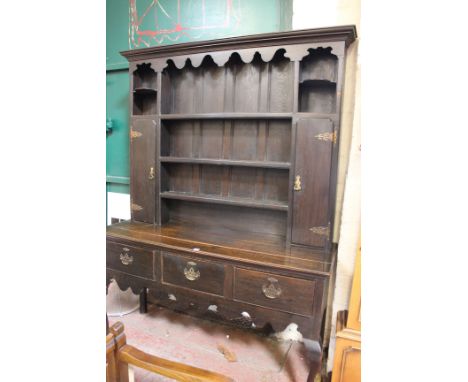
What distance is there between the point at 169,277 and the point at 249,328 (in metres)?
0.77

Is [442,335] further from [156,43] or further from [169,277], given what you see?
[156,43]

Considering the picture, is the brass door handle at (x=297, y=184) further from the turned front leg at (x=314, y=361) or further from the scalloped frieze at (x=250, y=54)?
the turned front leg at (x=314, y=361)

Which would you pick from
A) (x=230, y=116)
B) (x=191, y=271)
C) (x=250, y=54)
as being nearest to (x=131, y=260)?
(x=191, y=271)

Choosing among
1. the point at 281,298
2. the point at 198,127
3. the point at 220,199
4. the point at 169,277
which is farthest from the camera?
the point at 198,127

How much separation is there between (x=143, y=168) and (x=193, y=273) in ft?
2.84

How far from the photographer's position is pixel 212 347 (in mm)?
1761

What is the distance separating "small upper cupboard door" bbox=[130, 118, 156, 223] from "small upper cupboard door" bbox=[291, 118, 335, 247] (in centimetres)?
100

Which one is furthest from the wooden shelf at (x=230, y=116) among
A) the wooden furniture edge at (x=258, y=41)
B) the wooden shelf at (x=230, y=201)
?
the wooden shelf at (x=230, y=201)

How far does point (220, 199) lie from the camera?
1.76 metres

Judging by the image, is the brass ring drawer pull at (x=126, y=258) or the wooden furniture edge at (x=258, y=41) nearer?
the wooden furniture edge at (x=258, y=41)

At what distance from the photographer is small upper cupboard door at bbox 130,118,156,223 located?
6.20 feet

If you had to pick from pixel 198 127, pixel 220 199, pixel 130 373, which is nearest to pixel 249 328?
pixel 220 199

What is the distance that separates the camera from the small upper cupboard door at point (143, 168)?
74.4 inches

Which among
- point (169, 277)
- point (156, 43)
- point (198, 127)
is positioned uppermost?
point (156, 43)
